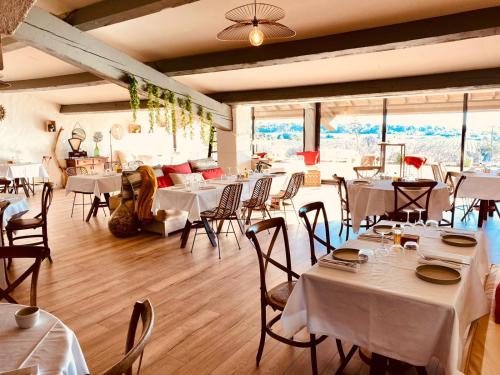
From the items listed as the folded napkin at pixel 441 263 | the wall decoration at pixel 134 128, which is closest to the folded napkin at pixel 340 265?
the folded napkin at pixel 441 263

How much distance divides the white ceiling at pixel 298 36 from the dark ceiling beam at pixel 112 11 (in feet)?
0.40

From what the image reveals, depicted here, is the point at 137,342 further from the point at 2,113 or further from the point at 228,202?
the point at 2,113

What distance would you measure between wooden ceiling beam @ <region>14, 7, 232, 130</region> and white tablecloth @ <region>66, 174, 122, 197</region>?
1.69 m

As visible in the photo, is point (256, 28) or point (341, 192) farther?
point (341, 192)

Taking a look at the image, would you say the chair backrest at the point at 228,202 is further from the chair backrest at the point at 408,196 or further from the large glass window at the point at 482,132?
the large glass window at the point at 482,132

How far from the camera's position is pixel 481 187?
6.11 m

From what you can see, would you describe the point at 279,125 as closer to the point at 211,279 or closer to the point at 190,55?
the point at 190,55

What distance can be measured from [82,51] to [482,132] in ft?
31.5

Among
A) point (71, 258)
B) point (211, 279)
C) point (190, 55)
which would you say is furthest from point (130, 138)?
point (211, 279)

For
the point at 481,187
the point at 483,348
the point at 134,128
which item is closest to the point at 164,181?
the point at 481,187

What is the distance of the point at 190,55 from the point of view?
6.97m

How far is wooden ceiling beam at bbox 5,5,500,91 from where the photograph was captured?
4387 mm

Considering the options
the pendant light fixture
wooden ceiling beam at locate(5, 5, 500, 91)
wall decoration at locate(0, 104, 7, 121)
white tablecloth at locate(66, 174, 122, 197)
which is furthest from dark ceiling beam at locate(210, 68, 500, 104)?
wall decoration at locate(0, 104, 7, 121)

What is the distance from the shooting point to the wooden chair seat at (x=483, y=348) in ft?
6.01
